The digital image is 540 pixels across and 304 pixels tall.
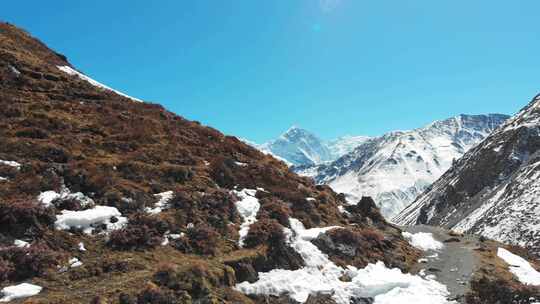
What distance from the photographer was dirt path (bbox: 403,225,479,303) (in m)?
29.8

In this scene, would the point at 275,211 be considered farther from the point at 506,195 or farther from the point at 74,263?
the point at 506,195

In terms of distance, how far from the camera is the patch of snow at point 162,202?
80.5 ft

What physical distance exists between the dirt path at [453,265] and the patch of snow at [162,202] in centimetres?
1987

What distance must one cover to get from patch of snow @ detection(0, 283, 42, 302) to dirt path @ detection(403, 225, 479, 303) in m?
24.3

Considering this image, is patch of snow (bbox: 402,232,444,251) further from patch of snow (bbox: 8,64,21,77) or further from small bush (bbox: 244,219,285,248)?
patch of snow (bbox: 8,64,21,77)

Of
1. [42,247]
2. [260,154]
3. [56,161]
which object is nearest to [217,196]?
[56,161]

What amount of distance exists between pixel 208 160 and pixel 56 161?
13.3 m

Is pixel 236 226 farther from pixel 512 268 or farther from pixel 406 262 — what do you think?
pixel 512 268

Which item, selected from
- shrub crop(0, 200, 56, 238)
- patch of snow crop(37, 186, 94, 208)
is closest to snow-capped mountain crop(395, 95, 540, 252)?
patch of snow crop(37, 186, 94, 208)

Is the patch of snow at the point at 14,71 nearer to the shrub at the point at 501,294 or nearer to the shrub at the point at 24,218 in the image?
the shrub at the point at 24,218

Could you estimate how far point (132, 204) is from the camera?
23750 mm

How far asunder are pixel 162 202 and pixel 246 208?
686 cm

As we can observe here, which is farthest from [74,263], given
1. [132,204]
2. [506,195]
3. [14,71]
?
[506,195]

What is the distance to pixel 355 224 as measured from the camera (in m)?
40.0
